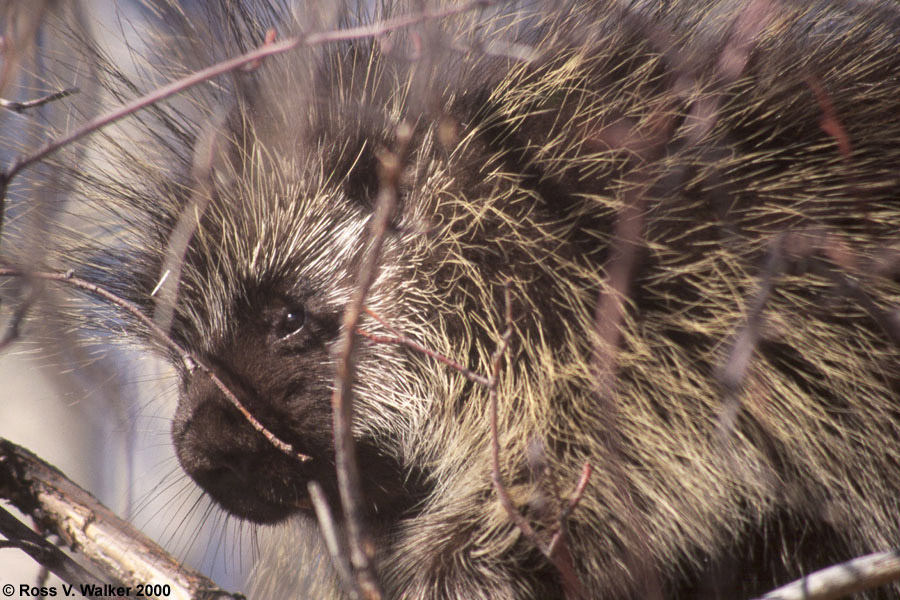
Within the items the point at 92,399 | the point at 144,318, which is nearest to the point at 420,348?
the point at 144,318

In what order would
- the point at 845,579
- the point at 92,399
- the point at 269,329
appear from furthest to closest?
the point at 92,399
the point at 269,329
the point at 845,579

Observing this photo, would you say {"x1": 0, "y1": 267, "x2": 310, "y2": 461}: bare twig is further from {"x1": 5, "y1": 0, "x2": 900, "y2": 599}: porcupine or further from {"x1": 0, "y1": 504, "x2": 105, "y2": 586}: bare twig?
{"x1": 0, "y1": 504, "x2": 105, "y2": 586}: bare twig

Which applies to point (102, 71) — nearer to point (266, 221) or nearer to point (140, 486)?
point (266, 221)

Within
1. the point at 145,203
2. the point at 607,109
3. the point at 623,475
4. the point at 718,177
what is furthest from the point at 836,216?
the point at 145,203

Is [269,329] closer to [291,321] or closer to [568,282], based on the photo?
[291,321]

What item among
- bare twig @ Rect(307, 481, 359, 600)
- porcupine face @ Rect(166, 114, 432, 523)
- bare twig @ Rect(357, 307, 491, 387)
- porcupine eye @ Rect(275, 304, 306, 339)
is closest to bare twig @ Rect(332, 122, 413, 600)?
bare twig @ Rect(307, 481, 359, 600)

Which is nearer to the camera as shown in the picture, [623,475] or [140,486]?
[623,475]
